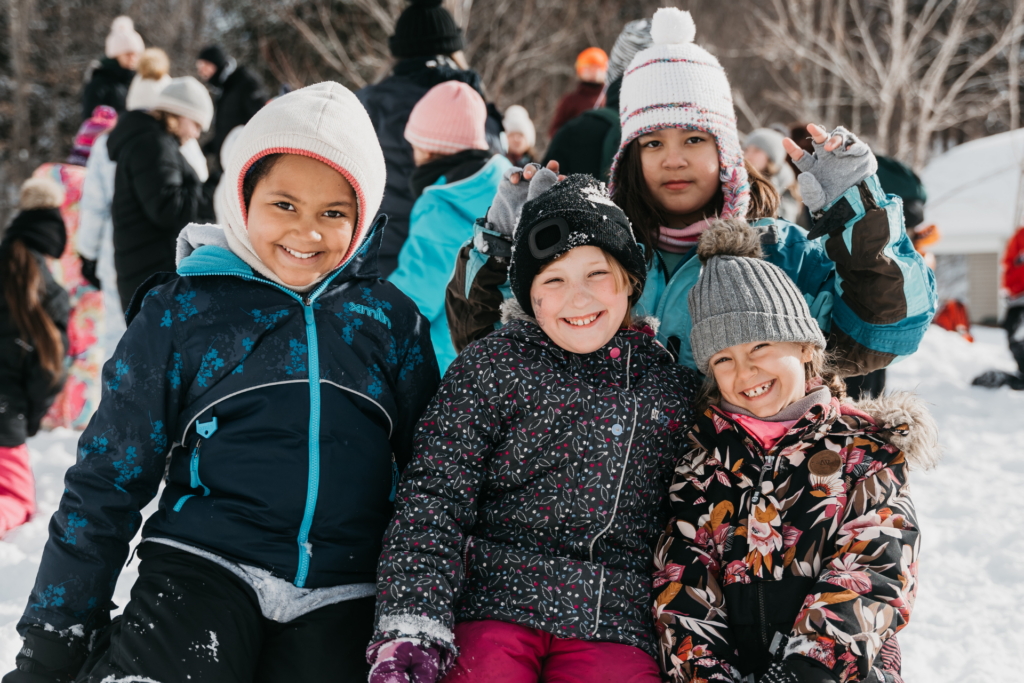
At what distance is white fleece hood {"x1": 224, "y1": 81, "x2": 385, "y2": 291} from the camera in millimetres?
1936

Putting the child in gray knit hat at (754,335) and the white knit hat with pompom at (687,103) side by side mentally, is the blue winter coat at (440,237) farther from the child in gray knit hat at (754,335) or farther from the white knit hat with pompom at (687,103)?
the child in gray knit hat at (754,335)

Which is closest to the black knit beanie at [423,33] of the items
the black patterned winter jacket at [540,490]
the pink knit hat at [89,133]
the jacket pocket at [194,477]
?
the black patterned winter jacket at [540,490]

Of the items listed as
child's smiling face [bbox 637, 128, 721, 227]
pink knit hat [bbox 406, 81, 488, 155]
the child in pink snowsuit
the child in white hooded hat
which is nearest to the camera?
the child in white hooded hat

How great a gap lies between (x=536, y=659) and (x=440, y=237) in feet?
6.02

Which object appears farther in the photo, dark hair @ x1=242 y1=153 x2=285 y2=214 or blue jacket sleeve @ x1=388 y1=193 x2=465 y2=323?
blue jacket sleeve @ x1=388 y1=193 x2=465 y2=323

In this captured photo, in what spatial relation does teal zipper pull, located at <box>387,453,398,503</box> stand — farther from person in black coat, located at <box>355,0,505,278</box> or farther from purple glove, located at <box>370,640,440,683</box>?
person in black coat, located at <box>355,0,505,278</box>

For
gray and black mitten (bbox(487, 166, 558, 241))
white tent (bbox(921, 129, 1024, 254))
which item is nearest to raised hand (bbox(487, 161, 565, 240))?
gray and black mitten (bbox(487, 166, 558, 241))

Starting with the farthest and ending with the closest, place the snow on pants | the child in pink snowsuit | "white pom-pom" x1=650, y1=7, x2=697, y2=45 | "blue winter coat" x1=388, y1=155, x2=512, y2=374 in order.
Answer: the child in pink snowsuit
"blue winter coat" x1=388, y1=155, x2=512, y2=374
"white pom-pom" x1=650, y1=7, x2=697, y2=45
the snow on pants

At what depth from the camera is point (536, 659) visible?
1.76 m

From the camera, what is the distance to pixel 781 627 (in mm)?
1775

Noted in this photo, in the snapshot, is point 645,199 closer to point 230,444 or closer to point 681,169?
point 681,169

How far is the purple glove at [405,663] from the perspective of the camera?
1.58 meters

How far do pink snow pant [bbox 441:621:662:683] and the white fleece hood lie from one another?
1.00 metres

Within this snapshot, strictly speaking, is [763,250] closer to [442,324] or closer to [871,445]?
[871,445]
